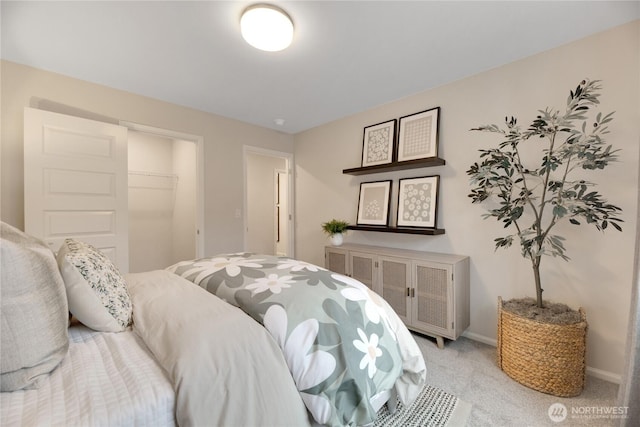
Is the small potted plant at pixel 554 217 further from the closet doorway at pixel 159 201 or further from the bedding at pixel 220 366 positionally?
the closet doorway at pixel 159 201

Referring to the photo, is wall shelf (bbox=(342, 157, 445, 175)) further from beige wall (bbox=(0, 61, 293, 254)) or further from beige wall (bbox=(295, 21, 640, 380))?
beige wall (bbox=(0, 61, 293, 254))

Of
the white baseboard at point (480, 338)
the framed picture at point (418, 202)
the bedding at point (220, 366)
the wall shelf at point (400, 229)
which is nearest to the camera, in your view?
the bedding at point (220, 366)

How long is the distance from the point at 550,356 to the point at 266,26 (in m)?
2.75

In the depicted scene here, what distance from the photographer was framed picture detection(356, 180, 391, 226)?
115 inches

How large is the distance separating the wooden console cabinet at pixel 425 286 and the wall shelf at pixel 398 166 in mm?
878

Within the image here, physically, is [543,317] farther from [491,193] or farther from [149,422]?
[149,422]

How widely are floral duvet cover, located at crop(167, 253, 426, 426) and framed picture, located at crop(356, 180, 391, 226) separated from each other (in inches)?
63.0

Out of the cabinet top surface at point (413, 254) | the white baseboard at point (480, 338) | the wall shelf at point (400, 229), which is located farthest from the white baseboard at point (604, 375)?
the wall shelf at point (400, 229)

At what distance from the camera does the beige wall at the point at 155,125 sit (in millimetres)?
Result: 2133

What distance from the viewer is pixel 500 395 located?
164 cm

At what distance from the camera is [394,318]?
4.68 ft

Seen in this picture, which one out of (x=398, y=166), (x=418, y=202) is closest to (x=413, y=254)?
(x=418, y=202)

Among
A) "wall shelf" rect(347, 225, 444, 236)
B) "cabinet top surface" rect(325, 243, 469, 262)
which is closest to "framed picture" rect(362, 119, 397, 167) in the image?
"wall shelf" rect(347, 225, 444, 236)

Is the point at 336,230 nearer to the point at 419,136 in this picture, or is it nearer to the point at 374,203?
the point at 374,203
